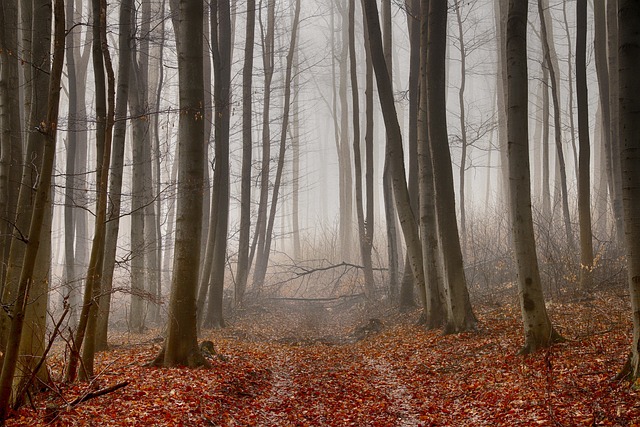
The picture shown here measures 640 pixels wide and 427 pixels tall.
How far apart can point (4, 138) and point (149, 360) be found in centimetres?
380

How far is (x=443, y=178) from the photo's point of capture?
10.4 m

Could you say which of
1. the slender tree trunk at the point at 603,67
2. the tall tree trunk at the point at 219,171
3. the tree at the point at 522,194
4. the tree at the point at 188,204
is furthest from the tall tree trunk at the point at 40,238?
the slender tree trunk at the point at 603,67

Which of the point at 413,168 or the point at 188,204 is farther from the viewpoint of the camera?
the point at 413,168

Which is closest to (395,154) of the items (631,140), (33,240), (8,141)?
(631,140)

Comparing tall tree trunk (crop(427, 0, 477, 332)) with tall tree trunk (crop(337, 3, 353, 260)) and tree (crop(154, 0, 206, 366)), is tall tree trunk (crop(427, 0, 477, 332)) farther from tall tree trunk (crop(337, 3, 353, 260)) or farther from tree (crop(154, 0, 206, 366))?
tall tree trunk (crop(337, 3, 353, 260))

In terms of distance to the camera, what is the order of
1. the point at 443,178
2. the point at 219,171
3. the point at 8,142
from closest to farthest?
the point at 8,142 → the point at 443,178 → the point at 219,171

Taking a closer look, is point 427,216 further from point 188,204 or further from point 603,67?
point 603,67

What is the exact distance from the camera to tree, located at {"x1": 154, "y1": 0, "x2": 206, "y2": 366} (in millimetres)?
7969

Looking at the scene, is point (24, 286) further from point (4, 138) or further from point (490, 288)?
point (490, 288)

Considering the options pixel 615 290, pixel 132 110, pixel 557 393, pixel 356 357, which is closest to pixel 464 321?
pixel 356 357

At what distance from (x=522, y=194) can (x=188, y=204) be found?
15.9 ft

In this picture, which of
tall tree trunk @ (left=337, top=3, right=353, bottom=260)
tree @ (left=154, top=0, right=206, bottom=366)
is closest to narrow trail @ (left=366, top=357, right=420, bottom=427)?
tree @ (left=154, top=0, right=206, bottom=366)

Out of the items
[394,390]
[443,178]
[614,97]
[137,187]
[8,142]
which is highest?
[614,97]

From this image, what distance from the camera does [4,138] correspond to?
645 cm
